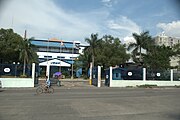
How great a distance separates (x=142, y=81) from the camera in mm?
30078

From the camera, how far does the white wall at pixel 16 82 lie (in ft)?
83.0

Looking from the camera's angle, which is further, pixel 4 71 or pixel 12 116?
pixel 4 71

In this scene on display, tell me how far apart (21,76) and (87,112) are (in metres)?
18.0

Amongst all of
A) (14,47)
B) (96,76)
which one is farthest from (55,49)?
(96,76)

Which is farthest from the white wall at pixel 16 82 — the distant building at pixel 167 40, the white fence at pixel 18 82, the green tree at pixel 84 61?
the distant building at pixel 167 40

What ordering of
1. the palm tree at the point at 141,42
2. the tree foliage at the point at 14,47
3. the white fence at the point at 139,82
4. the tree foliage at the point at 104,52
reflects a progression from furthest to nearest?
the tree foliage at the point at 104,52 < the palm tree at the point at 141,42 < the tree foliage at the point at 14,47 < the white fence at the point at 139,82

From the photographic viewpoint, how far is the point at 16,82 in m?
25.8

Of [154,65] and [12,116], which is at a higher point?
[154,65]

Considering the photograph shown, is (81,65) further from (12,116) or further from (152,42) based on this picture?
(12,116)

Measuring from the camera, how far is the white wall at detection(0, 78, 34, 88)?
25.3 metres

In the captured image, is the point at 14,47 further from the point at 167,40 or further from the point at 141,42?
the point at 167,40

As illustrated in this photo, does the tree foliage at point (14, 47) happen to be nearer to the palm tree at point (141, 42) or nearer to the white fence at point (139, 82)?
the palm tree at point (141, 42)

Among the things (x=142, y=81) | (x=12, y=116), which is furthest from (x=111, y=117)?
(x=142, y=81)

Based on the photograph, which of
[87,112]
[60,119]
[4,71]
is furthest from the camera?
[4,71]
